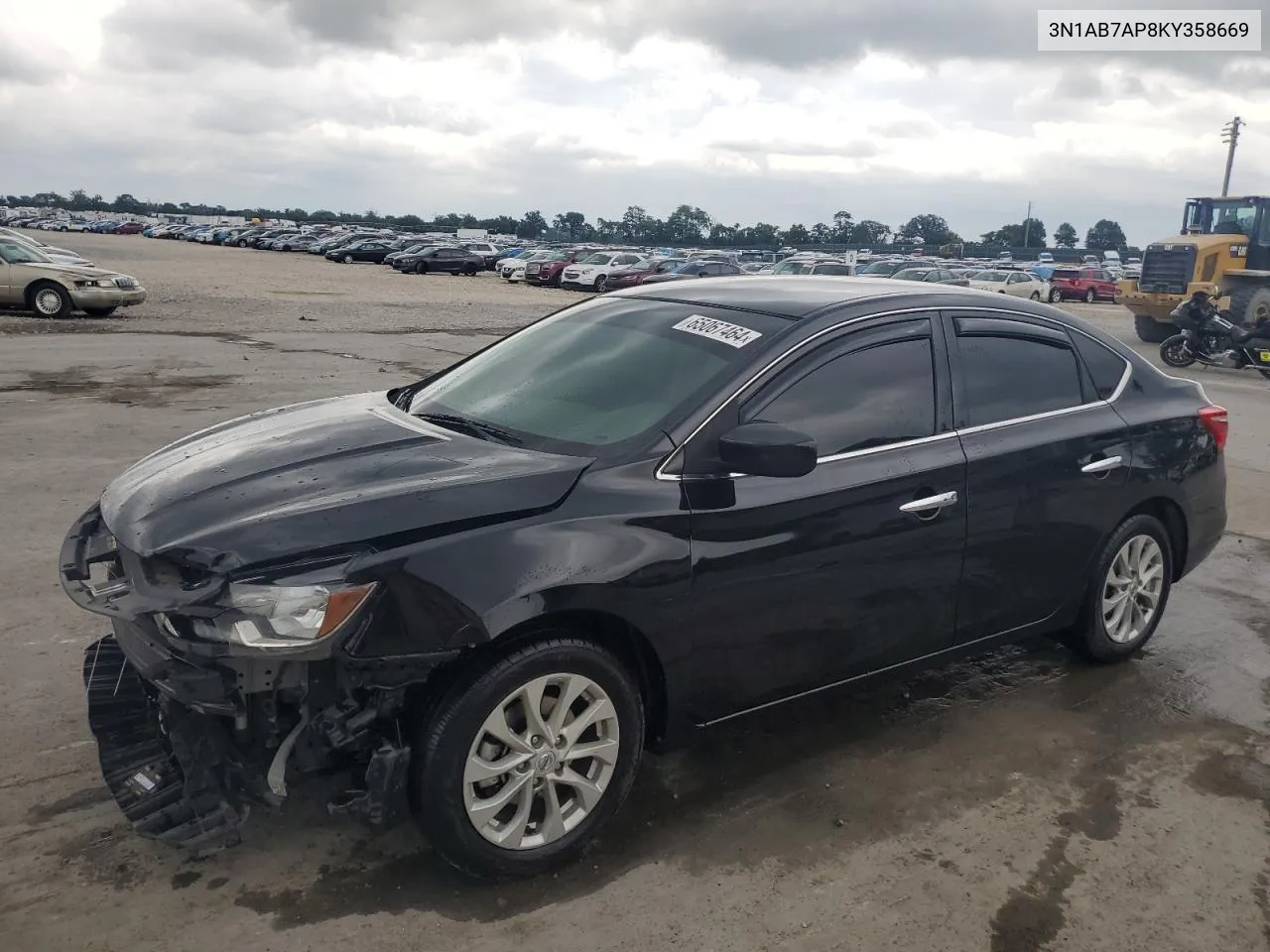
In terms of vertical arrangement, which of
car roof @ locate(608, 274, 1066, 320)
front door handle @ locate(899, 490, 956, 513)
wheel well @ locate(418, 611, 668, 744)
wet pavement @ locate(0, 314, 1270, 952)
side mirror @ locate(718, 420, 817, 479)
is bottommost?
wet pavement @ locate(0, 314, 1270, 952)

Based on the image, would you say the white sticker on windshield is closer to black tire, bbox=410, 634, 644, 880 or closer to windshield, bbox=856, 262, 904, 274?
black tire, bbox=410, 634, 644, 880

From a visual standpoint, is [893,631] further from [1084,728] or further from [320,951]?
[320,951]

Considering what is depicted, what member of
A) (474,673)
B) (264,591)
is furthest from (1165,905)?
(264,591)

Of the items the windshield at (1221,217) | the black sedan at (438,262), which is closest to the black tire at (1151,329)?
the windshield at (1221,217)

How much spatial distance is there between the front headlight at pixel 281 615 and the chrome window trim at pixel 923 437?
3.43ft

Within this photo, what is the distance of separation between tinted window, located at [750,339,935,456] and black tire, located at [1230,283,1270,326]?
18.2 metres

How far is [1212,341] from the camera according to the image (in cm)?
1709

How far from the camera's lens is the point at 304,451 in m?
3.56

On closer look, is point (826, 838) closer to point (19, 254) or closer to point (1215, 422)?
point (1215, 422)

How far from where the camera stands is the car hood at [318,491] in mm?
2908

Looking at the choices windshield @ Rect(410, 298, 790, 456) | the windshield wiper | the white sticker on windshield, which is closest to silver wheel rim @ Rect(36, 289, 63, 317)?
windshield @ Rect(410, 298, 790, 456)

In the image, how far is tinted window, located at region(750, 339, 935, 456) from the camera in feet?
12.0

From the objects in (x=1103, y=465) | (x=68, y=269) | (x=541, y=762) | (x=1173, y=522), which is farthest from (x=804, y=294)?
(x=68, y=269)

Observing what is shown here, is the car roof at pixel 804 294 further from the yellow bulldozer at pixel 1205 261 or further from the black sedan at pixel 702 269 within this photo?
the black sedan at pixel 702 269
